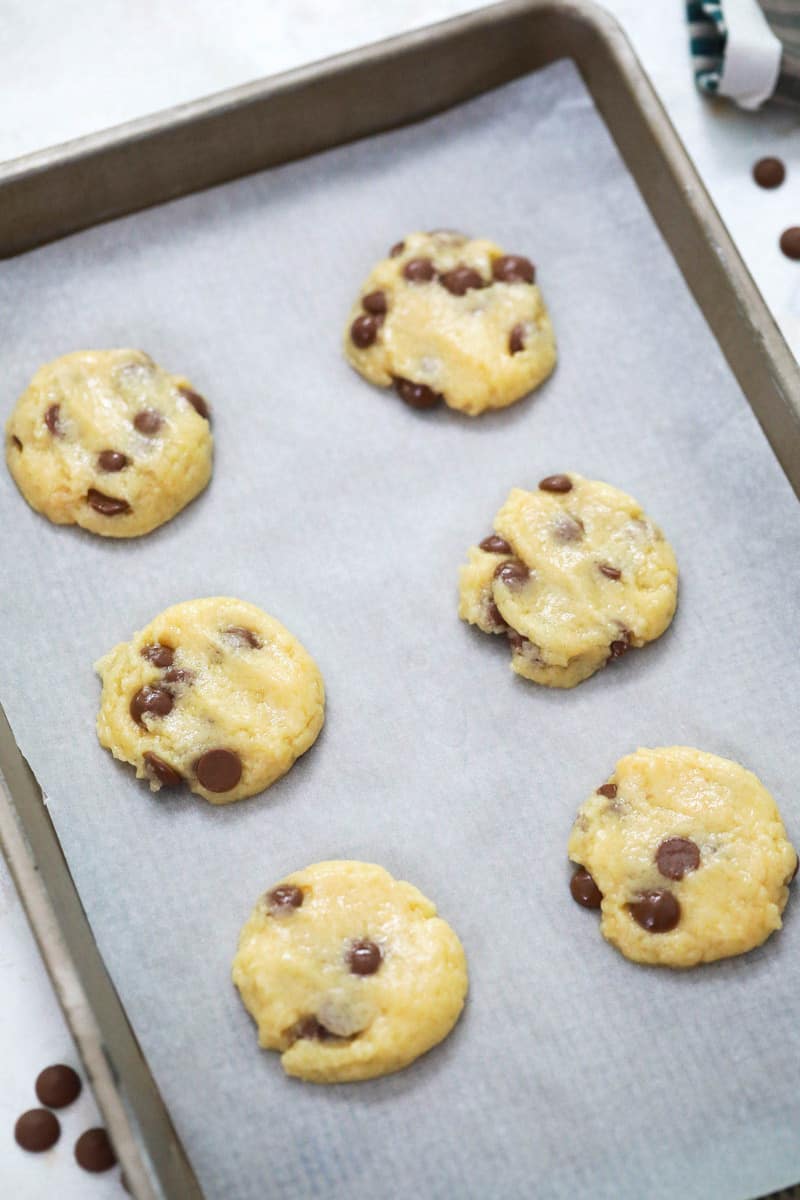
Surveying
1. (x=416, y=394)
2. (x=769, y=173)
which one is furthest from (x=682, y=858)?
(x=769, y=173)


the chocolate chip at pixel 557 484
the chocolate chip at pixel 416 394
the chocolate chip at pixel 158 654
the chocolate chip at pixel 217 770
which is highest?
the chocolate chip at pixel 416 394

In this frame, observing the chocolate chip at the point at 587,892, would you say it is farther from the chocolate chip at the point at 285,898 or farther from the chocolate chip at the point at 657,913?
the chocolate chip at the point at 285,898

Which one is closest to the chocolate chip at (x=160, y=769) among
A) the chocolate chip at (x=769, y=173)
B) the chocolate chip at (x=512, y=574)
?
the chocolate chip at (x=512, y=574)

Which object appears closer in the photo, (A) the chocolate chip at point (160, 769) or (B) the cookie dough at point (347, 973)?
(B) the cookie dough at point (347, 973)

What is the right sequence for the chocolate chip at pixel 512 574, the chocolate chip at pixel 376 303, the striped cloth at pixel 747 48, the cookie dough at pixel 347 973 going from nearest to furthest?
the cookie dough at pixel 347 973
the chocolate chip at pixel 512 574
the chocolate chip at pixel 376 303
the striped cloth at pixel 747 48

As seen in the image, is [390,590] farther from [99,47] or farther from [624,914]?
[99,47]

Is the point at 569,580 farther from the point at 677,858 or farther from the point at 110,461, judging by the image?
the point at 110,461
